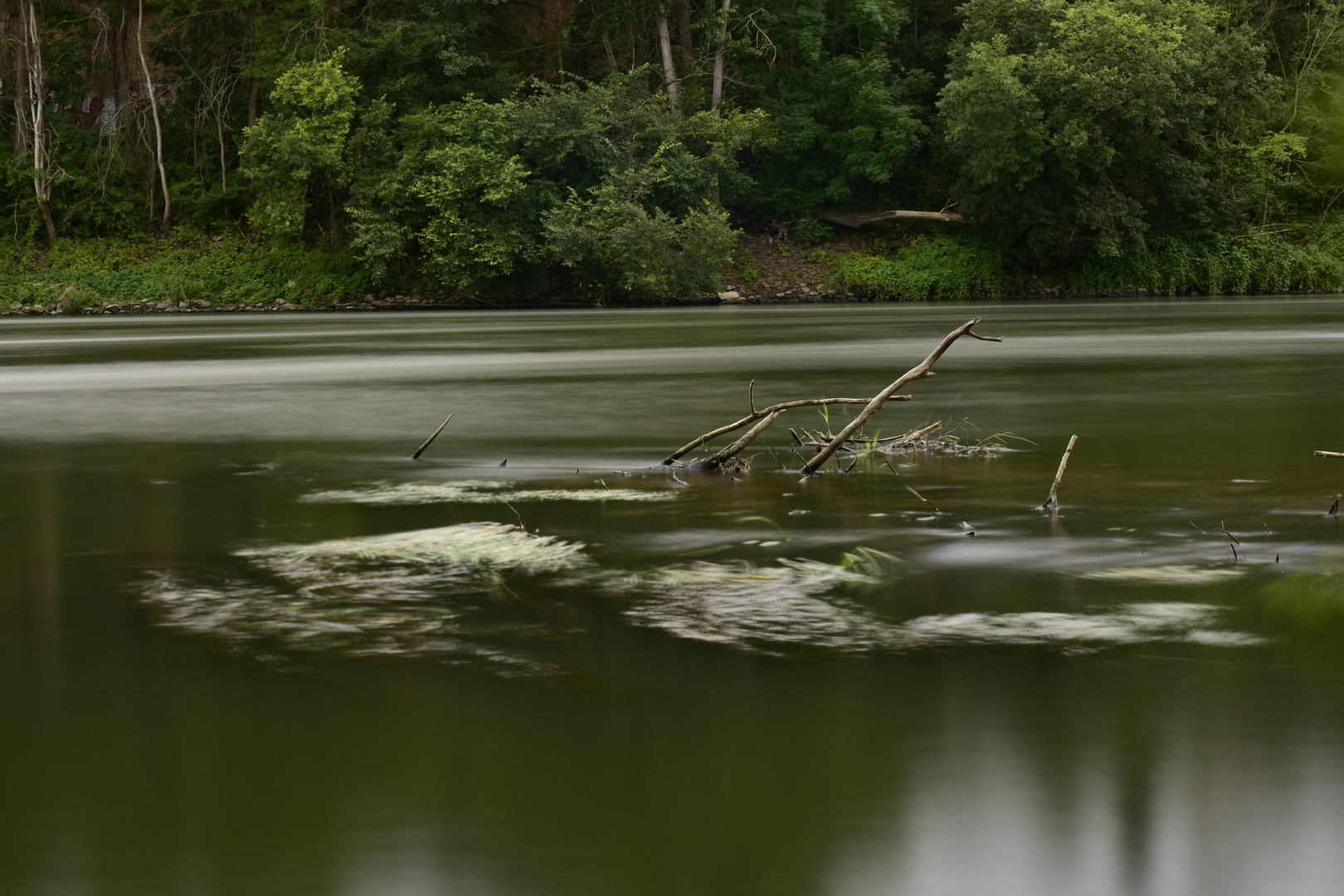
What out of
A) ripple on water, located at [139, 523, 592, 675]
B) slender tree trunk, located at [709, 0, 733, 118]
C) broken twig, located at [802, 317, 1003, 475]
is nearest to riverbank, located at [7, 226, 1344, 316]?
slender tree trunk, located at [709, 0, 733, 118]

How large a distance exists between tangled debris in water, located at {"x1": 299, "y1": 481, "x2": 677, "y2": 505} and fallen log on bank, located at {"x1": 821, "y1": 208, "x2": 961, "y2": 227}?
42351 mm

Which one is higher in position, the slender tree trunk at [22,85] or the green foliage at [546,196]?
the slender tree trunk at [22,85]

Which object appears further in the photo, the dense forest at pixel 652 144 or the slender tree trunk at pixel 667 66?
the slender tree trunk at pixel 667 66

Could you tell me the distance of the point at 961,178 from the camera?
157 feet

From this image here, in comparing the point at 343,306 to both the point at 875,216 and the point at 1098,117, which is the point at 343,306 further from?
the point at 1098,117

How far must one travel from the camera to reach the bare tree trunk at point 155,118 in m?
47.7

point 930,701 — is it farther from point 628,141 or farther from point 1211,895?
point 628,141

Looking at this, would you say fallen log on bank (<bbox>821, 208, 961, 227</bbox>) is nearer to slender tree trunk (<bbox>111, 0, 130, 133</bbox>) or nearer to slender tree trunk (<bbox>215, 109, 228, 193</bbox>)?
slender tree trunk (<bbox>215, 109, 228, 193</bbox>)

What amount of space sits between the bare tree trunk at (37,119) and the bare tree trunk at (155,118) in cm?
312

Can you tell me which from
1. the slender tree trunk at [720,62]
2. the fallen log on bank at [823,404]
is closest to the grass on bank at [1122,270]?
the slender tree trunk at [720,62]

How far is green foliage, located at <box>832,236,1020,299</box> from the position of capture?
159 ft

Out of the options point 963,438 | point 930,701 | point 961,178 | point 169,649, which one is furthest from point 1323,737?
point 961,178

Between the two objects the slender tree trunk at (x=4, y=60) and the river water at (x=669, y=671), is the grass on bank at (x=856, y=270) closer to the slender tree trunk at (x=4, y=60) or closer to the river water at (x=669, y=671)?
the slender tree trunk at (x=4, y=60)

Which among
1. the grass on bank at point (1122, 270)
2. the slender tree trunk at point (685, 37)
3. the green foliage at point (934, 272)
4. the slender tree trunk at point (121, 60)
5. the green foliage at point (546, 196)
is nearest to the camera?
the green foliage at point (546, 196)
